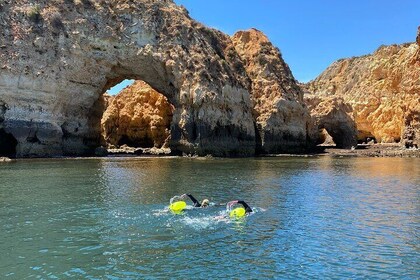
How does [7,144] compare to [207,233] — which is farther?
[7,144]

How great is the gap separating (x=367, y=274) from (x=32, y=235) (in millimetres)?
9985

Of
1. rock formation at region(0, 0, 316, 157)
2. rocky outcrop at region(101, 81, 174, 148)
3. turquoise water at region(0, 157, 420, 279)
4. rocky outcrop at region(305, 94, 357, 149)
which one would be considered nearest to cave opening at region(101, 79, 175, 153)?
rocky outcrop at region(101, 81, 174, 148)

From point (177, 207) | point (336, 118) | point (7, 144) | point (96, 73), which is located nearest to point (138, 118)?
point (96, 73)

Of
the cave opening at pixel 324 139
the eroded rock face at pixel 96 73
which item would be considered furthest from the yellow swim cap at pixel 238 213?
the cave opening at pixel 324 139

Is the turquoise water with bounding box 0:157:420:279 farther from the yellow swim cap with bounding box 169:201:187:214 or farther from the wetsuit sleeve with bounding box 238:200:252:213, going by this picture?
the wetsuit sleeve with bounding box 238:200:252:213

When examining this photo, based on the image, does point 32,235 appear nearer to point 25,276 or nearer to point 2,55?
point 25,276

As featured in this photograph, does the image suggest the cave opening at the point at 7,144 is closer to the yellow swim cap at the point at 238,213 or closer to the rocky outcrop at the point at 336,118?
the yellow swim cap at the point at 238,213

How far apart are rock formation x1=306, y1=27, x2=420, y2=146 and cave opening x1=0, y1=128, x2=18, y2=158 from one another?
54562mm

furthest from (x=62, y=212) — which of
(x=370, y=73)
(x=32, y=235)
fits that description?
(x=370, y=73)

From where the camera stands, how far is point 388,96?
3868 inches

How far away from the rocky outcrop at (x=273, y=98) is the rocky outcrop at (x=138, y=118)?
15.9 meters

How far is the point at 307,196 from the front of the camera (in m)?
22.5

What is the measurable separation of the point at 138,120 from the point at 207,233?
195ft

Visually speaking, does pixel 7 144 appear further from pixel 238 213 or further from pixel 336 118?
pixel 336 118
